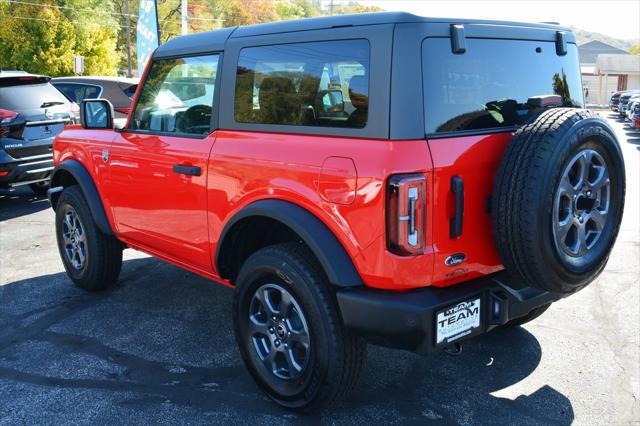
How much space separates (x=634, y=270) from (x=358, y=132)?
3.96 metres

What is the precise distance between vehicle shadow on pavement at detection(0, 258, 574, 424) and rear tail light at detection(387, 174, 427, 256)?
104 cm

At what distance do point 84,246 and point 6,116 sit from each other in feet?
12.6

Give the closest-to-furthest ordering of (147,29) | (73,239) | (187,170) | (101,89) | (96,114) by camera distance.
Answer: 1. (187,170)
2. (96,114)
3. (73,239)
4. (101,89)
5. (147,29)

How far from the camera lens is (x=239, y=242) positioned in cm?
346

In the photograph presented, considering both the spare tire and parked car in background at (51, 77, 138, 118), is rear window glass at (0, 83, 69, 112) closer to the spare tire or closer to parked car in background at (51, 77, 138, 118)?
parked car in background at (51, 77, 138, 118)

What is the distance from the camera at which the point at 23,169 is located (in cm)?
776

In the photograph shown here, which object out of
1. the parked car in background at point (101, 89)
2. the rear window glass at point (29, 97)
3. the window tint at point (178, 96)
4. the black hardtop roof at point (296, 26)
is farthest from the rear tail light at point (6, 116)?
the black hardtop roof at point (296, 26)

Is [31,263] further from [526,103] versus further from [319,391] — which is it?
[526,103]

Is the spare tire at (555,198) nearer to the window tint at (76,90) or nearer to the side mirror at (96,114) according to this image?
the side mirror at (96,114)

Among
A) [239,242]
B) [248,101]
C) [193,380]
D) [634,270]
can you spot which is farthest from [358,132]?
[634,270]

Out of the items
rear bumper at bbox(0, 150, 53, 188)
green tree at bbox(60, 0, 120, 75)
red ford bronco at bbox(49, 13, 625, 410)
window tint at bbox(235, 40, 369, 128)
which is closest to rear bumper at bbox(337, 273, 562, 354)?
red ford bronco at bbox(49, 13, 625, 410)

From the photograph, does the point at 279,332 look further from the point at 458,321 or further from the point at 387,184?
the point at 387,184

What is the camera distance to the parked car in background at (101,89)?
1073cm

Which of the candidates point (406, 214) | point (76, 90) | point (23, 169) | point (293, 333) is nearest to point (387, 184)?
point (406, 214)
